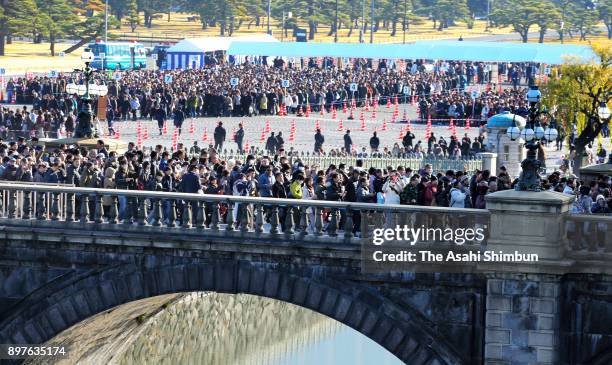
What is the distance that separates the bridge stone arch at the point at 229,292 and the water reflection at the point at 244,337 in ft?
34.1

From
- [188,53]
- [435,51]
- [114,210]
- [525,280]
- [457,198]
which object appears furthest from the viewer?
[188,53]

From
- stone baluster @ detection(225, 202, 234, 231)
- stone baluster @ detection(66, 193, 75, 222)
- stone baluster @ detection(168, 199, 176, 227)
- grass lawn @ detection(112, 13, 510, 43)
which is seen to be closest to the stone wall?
stone baluster @ detection(225, 202, 234, 231)

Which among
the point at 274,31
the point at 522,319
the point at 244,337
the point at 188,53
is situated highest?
the point at 274,31

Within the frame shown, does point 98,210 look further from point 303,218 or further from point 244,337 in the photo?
point 244,337

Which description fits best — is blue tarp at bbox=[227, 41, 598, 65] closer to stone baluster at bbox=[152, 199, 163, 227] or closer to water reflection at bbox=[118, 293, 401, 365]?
water reflection at bbox=[118, 293, 401, 365]

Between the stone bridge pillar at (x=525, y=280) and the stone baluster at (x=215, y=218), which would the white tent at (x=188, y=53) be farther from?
the stone bridge pillar at (x=525, y=280)

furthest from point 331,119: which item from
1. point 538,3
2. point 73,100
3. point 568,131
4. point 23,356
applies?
point 538,3

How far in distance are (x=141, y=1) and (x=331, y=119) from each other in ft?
275

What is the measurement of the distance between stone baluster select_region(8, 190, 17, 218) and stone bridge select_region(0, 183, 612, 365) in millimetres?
39

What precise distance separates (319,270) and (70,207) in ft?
18.6

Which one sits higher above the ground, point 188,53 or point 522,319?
point 188,53

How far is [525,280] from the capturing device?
28.3m

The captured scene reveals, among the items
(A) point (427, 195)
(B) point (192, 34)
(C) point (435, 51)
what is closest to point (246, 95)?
(C) point (435, 51)

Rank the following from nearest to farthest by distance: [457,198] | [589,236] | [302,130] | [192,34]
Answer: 1. [589,236]
2. [457,198]
3. [302,130]
4. [192,34]
